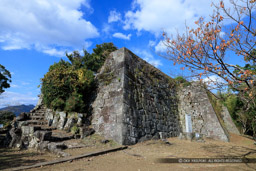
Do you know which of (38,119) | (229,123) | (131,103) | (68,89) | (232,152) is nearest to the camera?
(232,152)

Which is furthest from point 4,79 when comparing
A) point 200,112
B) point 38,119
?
point 200,112

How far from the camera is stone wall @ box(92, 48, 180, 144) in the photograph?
632 centimetres

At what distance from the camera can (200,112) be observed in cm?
993

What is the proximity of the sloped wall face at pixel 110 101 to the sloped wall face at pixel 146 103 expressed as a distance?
26 cm

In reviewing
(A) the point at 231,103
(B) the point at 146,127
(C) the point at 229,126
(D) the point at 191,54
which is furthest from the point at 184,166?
(A) the point at 231,103

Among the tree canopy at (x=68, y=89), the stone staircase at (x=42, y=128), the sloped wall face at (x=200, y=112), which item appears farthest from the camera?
the sloped wall face at (x=200, y=112)

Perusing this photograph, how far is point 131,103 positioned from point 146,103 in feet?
4.24

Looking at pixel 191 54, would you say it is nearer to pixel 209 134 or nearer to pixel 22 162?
pixel 22 162

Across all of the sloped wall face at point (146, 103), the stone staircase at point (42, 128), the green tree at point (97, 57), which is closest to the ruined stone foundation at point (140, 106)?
the sloped wall face at point (146, 103)

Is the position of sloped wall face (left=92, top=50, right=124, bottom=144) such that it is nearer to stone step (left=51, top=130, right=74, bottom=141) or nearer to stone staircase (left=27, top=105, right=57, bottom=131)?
stone step (left=51, top=130, right=74, bottom=141)

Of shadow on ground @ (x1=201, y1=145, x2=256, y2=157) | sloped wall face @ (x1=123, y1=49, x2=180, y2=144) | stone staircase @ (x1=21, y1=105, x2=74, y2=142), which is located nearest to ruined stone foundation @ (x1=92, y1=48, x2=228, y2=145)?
sloped wall face @ (x1=123, y1=49, x2=180, y2=144)

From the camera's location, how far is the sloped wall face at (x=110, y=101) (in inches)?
245

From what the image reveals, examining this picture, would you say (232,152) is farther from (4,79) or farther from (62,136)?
(4,79)

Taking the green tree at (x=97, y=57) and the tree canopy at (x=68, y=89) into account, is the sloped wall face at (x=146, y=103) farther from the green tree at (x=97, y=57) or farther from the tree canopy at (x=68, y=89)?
the green tree at (x=97, y=57)
